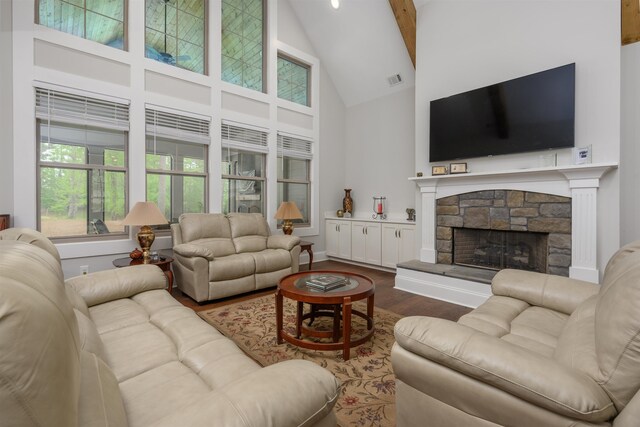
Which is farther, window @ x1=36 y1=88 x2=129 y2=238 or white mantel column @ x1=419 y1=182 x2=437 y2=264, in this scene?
white mantel column @ x1=419 y1=182 x2=437 y2=264

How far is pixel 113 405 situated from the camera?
0.83 m

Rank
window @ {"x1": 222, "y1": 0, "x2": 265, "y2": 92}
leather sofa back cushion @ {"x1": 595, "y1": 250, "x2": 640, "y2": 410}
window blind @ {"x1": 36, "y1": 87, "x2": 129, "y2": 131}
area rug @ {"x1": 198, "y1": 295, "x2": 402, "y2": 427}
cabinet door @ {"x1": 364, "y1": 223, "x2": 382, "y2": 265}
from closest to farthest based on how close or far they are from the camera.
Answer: leather sofa back cushion @ {"x1": 595, "y1": 250, "x2": 640, "y2": 410} < area rug @ {"x1": 198, "y1": 295, "x2": 402, "y2": 427} < window blind @ {"x1": 36, "y1": 87, "x2": 129, "y2": 131} < window @ {"x1": 222, "y1": 0, "x2": 265, "y2": 92} < cabinet door @ {"x1": 364, "y1": 223, "x2": 382, "y2": 265}

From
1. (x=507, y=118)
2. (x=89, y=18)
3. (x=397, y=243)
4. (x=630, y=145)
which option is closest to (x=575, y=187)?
(x=630, y=145)

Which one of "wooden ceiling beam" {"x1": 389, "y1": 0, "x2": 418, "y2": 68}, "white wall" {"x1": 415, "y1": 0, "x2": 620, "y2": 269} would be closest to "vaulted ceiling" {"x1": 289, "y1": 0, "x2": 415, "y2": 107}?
"wooden ceiling beam" {"x1": 389, "y1": 0, "x2": 418, "y2": 68}

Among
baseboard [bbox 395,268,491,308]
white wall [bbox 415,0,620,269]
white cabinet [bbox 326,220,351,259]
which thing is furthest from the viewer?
white cabinet [bbox 326,220,351,259]

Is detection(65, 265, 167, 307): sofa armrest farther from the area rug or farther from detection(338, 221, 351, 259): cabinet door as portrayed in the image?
detection(338, 221, 351, 259): cabinet door

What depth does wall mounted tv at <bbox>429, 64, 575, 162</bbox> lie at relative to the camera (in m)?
3.16

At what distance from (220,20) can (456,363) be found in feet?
16.8

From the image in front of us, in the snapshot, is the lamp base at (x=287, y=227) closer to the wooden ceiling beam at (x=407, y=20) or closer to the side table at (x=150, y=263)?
the side table at (x=150, y=263)

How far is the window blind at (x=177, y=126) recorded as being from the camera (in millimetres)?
3887

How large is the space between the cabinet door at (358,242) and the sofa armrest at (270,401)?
13.9ft

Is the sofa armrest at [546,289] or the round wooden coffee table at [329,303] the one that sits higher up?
the sofa armrest at [546,289]

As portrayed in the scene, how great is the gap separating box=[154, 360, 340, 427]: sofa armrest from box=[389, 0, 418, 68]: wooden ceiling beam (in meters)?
4.86

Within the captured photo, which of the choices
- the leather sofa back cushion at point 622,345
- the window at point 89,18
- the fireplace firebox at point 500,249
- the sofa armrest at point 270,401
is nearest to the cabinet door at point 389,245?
the fireplace firebox at point 500,249
